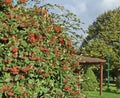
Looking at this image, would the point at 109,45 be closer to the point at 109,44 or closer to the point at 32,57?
the point at 109,44

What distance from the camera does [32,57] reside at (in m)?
5.69

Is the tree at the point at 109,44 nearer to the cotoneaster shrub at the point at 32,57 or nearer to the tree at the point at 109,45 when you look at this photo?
the tree at the point at 109,45

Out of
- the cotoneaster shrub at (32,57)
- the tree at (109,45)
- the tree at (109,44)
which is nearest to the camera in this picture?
the cotoneaster shrub at (32,57)

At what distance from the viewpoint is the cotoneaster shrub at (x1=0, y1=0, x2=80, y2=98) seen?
5.53 m

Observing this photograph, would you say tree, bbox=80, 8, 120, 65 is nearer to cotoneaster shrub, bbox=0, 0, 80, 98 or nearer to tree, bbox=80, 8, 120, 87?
tree, bbox=80, 8, 120, 87

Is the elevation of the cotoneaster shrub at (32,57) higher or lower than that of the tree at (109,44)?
lower

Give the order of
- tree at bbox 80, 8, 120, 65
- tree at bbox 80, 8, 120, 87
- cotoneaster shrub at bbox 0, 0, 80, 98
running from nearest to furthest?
cotoneaster shrub at bbox 0, 0, 80, 98 < tree at bbox 80, 8, 120, 87 < tree at bbox 80, 8, 120, 65

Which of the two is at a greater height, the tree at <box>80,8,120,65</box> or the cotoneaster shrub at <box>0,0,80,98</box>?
the tree at <box>80,8,120,65</box>

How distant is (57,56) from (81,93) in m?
1.06

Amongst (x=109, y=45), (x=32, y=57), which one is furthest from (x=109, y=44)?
(x=32, y=57)

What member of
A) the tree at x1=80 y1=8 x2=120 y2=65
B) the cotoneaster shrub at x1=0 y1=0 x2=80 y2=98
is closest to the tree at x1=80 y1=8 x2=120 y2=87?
the tree at x1=80 y1=8 x2=120 y2=65

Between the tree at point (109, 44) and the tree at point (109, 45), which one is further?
the tree at point (109, 44)

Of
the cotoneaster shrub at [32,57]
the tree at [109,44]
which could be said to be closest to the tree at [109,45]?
the tree at [109,44]

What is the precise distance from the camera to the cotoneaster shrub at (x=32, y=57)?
5.53 metres
